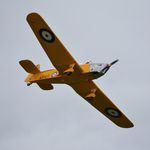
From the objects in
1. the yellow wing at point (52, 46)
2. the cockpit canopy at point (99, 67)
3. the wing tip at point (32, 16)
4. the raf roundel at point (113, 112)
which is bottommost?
the raf roundel at point (113, 112)

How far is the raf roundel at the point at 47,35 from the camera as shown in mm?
34688

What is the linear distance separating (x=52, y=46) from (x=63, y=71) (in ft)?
5.44

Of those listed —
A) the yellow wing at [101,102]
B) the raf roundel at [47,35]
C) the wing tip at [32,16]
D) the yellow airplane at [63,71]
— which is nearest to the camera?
the wing tip at [32,16]

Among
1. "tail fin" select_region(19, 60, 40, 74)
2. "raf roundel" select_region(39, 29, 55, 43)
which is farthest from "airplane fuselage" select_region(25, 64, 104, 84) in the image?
"raf roundel" select_region(39, 29, 55, 43)

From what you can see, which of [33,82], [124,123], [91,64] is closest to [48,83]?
[33,82]

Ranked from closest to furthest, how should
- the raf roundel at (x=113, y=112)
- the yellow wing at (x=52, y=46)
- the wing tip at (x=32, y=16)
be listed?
the wing tip at (x=32, y=16), the yellow wing at (x=52, y=46), the raf roundel at (x=113, y=112)

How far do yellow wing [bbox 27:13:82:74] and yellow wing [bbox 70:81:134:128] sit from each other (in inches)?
96.4

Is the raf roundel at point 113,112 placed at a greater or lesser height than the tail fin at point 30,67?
lesser

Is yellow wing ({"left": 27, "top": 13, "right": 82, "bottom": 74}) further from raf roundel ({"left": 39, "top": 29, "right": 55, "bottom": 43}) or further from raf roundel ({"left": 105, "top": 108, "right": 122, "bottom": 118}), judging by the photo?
raf roundel ({"left": 105, "top": 108, "right": 122, "bottom": 118})

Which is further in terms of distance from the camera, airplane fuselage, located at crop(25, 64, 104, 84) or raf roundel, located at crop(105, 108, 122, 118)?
raf roundel, located at crop(105, 108, 122, 118)

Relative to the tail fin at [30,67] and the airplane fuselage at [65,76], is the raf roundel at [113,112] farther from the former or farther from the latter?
the tail fin at [30,67]

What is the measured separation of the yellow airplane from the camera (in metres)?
34.9

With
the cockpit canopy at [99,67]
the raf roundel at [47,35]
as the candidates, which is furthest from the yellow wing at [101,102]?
the raf roundel at [47,35]

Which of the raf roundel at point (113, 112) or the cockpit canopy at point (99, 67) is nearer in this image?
the cockpit canopy at point (99, 67)
